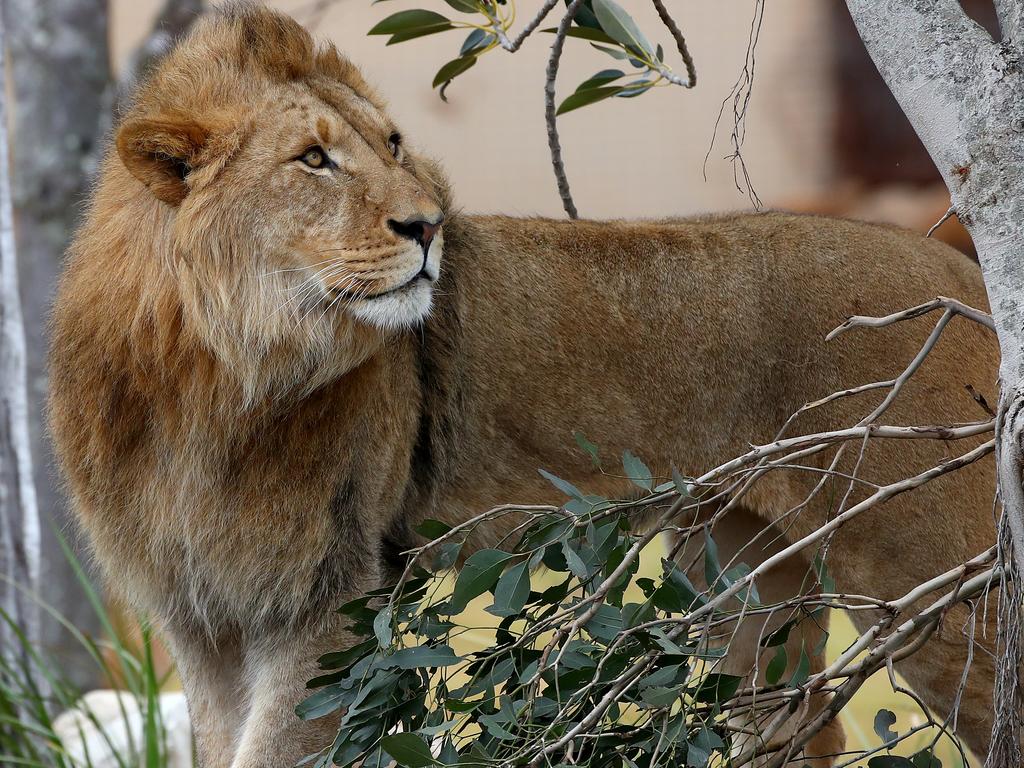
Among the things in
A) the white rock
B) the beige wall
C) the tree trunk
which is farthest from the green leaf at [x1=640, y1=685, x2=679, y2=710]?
the beige wall

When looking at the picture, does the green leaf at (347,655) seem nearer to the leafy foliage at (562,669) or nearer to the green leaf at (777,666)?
the leafy foliage at (562,669)

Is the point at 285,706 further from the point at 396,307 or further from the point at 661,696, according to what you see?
the point at 661,696

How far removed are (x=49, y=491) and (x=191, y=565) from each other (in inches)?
135

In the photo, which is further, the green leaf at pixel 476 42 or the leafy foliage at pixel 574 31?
the green leaf at pixel 476 42

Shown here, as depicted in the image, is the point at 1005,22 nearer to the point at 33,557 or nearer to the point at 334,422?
the point at 334,422

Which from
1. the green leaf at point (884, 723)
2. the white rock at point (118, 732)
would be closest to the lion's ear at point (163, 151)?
the green leaf at point (884, 723)

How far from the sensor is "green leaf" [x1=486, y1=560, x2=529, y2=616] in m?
1.85

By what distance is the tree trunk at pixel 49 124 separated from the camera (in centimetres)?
565

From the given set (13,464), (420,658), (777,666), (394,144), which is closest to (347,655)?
(420,658)

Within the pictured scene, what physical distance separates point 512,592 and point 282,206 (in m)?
0.94

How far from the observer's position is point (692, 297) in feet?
10.2

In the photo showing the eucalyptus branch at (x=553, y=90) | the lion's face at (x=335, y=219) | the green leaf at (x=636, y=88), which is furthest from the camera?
the green leaf at (x=636, y=88)

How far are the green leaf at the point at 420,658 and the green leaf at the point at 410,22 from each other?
1520mm

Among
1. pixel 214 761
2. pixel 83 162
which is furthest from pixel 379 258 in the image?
pixel 83 162
